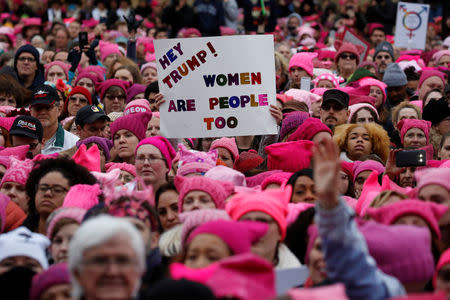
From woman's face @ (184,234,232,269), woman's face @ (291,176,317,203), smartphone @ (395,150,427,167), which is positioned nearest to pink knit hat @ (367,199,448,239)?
woman's face @ (184,234,232,269)

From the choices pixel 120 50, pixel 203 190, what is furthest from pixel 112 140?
pixel 120 50

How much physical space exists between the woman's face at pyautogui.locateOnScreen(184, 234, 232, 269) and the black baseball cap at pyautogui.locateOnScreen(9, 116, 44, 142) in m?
4.04

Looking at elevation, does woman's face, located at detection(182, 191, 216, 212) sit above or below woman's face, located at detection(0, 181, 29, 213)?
above

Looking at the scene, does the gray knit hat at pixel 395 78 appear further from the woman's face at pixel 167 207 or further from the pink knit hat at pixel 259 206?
the pink knit hat at pixel 259 206

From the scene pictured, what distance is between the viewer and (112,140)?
9.14m

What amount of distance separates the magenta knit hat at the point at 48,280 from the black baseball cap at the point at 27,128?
3.95 metres

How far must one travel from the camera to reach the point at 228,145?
28.4ft

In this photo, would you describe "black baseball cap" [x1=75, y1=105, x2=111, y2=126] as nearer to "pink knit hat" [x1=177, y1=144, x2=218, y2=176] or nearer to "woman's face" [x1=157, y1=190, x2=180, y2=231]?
"pink knit hat" [x1=177, y1=144, x2=218, y2=176]

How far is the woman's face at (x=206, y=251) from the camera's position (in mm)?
4828

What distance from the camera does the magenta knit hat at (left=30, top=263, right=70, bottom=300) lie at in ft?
15.3

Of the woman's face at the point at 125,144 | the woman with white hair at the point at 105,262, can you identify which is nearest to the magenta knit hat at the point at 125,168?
the woman's face at the point at 125,144

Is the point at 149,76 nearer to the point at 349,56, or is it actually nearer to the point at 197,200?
the point at 349,56

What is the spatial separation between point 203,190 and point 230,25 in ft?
42.2

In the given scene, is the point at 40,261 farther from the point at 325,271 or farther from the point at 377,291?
the point at 377,291
